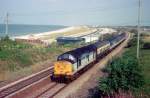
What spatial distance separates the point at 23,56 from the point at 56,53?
13407 mm

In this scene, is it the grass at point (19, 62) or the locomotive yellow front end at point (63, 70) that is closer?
the locomotive yellow front end at point (63, 70)

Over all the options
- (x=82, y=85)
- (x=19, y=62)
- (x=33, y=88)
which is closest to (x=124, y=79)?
(x=82, y=85)

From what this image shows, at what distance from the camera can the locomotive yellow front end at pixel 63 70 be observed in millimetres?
29344

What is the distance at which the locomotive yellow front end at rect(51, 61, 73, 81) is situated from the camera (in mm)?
29344

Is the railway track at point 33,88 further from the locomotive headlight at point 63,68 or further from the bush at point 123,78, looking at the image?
the bush at point 123,78

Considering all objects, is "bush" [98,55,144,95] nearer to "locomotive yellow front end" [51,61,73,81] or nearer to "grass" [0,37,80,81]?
"locomotive yellow front end" [51,61,73,81]

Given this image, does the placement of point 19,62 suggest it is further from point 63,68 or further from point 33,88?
point 33,88

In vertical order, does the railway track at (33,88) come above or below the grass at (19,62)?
below

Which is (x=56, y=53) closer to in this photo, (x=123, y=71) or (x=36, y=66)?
(x=36, y=66)

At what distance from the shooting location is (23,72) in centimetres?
3647

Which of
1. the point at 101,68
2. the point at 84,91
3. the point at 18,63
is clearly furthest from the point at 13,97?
the point at 101,68

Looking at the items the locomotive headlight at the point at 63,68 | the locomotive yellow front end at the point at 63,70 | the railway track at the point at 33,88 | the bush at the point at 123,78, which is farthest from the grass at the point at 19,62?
the bush at the point at 123,78

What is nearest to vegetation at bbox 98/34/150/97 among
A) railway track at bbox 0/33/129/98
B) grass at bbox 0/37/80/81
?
railway track at bbox 0/33/129/98

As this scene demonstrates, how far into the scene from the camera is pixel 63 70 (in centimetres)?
2967
